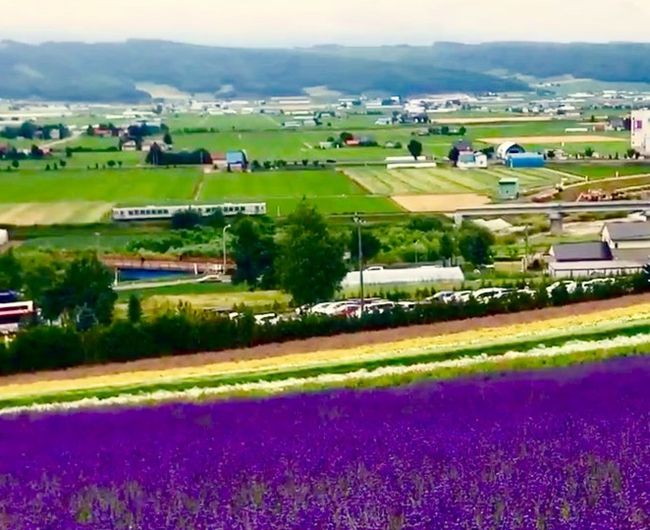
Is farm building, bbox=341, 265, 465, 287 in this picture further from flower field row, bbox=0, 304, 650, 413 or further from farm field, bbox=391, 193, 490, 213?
flower field row, bbox=0, 304, 650, 413

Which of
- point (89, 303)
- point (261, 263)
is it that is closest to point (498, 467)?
point (89, 303)

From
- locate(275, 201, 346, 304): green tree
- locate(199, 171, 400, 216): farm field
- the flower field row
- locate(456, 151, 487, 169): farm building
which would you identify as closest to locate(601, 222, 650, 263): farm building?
locate(275, 201, 346, 304): green tree

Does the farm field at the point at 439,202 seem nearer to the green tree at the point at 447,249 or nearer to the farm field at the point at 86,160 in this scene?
the green tree at the point at 447,249

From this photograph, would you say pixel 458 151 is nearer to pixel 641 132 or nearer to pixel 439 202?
pixel 641 132

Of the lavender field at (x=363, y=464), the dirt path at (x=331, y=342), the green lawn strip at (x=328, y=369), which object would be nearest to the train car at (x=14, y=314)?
the dirt path at (x=331, y=342)

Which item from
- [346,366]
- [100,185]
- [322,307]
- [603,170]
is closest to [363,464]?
[346,366]
